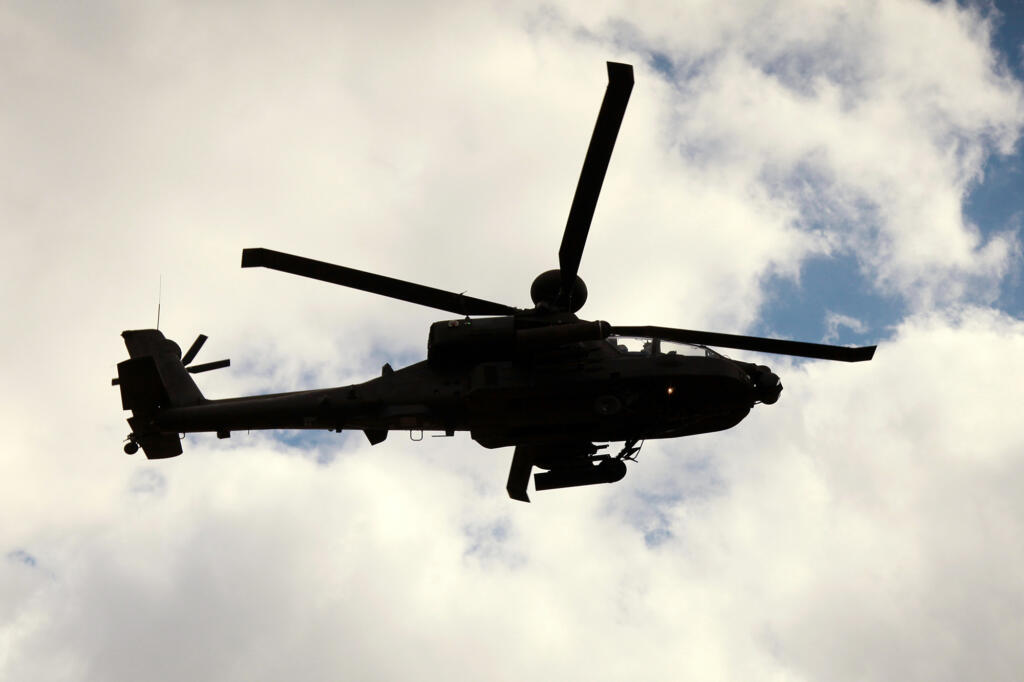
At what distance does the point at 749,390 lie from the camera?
51.5ft

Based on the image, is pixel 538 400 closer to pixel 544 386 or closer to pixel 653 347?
pixel 544 386

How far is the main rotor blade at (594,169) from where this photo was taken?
42.3ft

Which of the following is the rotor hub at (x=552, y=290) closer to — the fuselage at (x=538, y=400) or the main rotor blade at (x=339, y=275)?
the fuselage at (x=538, y=400)

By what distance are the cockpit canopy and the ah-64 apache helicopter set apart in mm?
23

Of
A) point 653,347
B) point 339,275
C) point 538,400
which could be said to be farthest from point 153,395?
point 653,347

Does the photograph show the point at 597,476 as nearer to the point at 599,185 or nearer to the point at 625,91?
the point at 599,185

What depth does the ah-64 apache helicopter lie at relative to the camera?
15.5 metres

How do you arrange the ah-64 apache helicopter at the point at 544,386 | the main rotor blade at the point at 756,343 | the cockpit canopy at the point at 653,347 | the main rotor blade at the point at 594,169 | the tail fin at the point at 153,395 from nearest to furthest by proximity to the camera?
the main rotor blade at the point at 594,169 → the ah-64 apache helicopter at the point at 544,386 → the cockpit canopy at the point at 653,347 → the main rotor blade at the point at 756,343 → the tail fin at the point at 153,395

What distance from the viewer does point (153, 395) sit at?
1748cm

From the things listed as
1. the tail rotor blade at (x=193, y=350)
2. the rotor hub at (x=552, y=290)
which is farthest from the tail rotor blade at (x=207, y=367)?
the rotor hub at (x=552, y=290)

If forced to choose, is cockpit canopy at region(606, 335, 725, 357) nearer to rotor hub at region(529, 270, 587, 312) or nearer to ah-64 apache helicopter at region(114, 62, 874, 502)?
ah-64 apache helicopter at region(114, 62, 874, 502)

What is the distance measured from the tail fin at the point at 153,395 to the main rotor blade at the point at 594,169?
25.2 ft

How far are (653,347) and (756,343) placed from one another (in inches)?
83.0

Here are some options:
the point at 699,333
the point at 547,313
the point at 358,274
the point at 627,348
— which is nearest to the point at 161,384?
the point at 358,274
